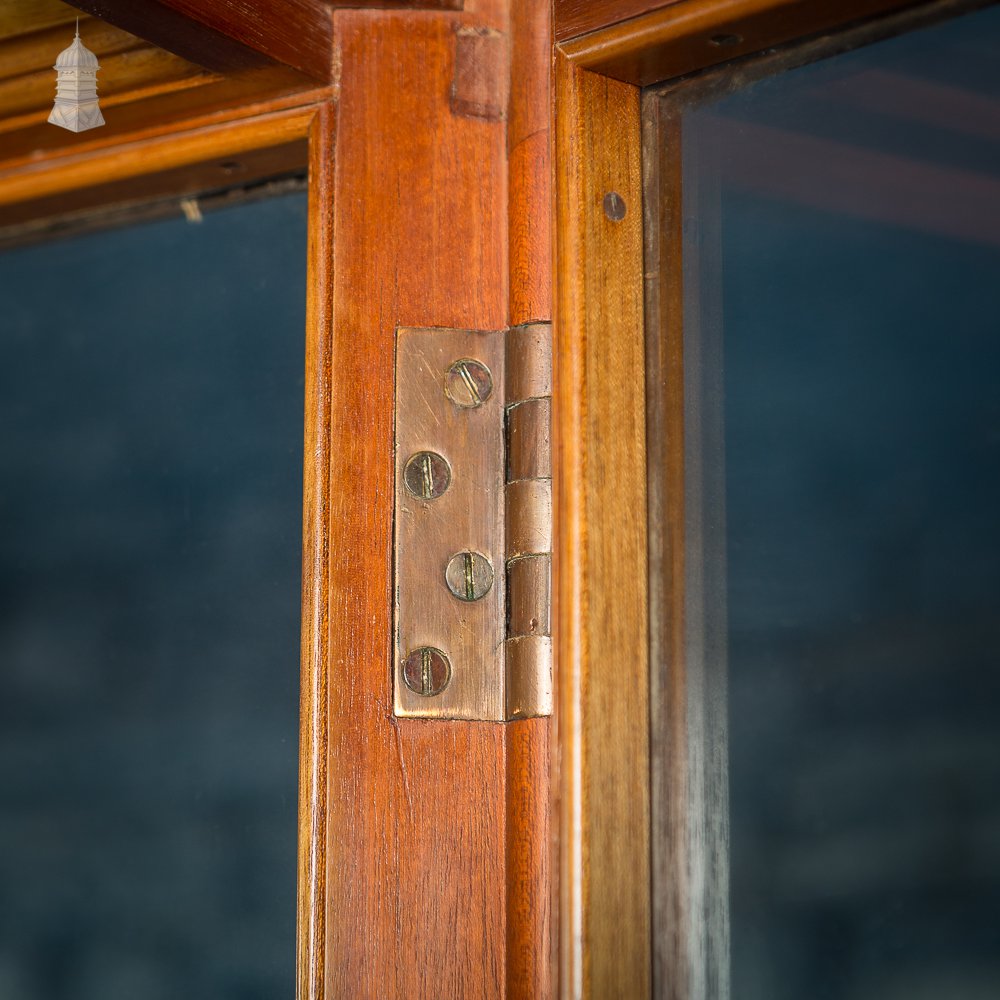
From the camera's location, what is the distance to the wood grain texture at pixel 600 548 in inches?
31.4

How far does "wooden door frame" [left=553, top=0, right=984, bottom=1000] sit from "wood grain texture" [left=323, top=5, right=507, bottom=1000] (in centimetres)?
6

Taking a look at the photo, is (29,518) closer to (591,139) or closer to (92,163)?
(92,163)

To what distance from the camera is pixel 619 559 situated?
0.84 m

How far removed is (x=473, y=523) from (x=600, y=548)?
9 cm

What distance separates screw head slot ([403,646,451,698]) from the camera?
0.84 m

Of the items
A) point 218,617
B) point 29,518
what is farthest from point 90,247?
point 218,617

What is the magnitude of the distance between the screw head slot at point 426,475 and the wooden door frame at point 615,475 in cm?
9

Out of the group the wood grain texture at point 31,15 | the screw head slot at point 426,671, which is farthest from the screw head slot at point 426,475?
the wood grain texture at point 31,15

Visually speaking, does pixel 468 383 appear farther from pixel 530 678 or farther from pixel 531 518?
pixel 530 678

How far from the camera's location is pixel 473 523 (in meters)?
0.86

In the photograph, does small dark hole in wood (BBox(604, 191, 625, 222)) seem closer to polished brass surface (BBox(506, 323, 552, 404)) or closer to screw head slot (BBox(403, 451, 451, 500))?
polished brass surface (BBox(506, 323, 552, 404))

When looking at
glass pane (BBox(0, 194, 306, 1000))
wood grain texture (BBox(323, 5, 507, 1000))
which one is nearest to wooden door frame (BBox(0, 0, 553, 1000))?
wood grain texture (BBox(323, 5, 507, 1000))

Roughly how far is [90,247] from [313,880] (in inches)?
23.6

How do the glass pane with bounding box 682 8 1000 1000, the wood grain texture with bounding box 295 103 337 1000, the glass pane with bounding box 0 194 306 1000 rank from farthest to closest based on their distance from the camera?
the glass pane with bounding box 0 194 306 1000
the wood grain texture with bounding box 295 103 337 1000
the glass pane with bounding box 682 8 1000 1000
